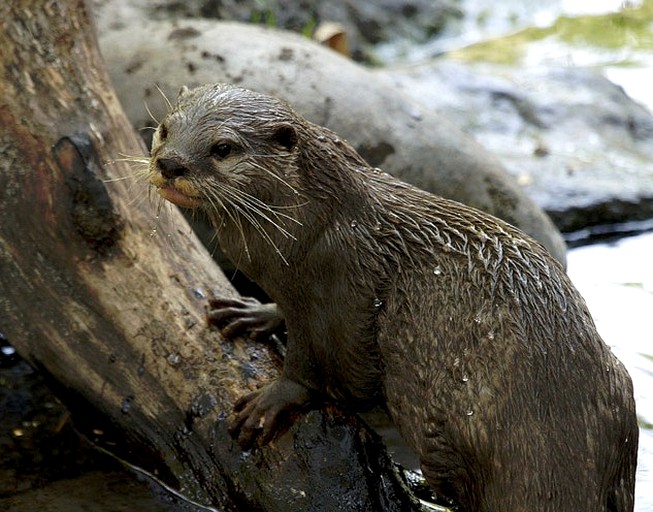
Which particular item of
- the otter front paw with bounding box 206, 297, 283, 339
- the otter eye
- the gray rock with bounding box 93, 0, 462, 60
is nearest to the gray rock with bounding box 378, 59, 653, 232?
the gray rock with bounding box 93, 0, 462, 60

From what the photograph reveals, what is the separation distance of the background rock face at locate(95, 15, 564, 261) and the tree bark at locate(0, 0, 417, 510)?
1.32 m

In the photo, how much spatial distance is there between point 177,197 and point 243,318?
714mm

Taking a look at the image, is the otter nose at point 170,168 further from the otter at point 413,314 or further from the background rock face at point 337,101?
the background rock face at point 337,101

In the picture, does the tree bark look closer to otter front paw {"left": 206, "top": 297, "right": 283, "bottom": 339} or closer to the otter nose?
otter front paw {"left": 206, "top": 297, "right": 283, "bottom": 339}

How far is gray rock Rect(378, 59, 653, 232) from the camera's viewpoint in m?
6.47

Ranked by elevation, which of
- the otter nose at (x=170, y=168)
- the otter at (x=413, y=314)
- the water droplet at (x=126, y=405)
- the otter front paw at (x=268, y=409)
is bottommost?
the water droplet at (x=126, y=405)

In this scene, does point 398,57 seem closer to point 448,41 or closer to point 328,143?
point 448,41

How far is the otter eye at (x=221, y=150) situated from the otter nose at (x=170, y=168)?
3.8 inches

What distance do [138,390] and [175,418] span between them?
168mm

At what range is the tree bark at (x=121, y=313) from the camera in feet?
11.8

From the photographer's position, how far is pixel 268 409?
3521 mm

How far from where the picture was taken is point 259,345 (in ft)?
12.6

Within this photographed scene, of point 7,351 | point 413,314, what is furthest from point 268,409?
point 7,351

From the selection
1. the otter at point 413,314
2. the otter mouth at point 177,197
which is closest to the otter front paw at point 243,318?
the otter at point 413,314
